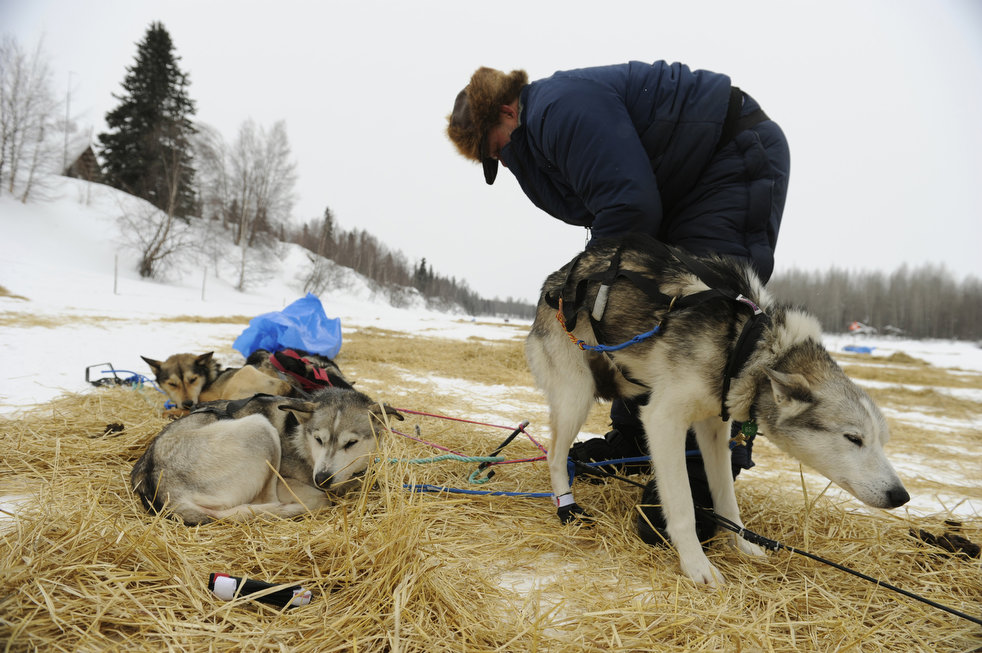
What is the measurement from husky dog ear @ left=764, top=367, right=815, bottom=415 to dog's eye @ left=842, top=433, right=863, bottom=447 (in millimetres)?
192

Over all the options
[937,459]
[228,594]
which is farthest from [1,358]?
[937,459]

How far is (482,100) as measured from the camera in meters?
2.80

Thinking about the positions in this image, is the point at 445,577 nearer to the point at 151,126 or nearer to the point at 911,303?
the point at 151,126

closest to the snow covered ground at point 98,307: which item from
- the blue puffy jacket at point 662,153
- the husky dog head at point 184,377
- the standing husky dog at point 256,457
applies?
the husky dog head at point 184,377

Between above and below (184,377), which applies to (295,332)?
above

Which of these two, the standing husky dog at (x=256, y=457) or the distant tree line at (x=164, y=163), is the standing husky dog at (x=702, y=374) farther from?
the distant tree line at (x=164, y=163)

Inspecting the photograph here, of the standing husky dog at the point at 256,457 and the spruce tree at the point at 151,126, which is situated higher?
the spruce tree at the point at 151,126

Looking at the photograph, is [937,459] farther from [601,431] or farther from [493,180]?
[493,180]

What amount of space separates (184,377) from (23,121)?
3831 centimetres

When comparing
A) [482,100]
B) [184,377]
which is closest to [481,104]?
[482,100]

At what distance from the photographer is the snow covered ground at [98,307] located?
5.89 metres

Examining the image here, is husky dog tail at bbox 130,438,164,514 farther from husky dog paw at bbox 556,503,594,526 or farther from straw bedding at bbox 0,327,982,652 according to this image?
husky dog paw at bbox 556,503,594,526

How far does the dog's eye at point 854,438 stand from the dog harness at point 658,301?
351 mm

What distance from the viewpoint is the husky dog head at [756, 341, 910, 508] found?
1768mm
